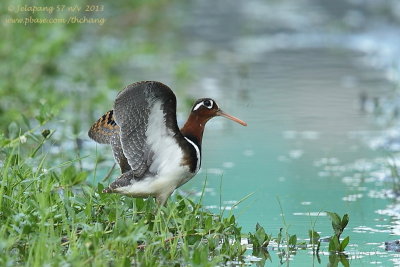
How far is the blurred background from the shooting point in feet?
22.7

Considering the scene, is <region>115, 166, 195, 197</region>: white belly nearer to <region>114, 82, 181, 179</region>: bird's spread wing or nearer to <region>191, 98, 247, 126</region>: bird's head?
<region>114, 82, 181, 179</region>: bird's spread wing

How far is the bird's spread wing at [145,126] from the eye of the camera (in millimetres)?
A: 5391

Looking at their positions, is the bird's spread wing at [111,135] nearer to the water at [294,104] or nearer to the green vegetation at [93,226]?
the green vegetation at [93,226]

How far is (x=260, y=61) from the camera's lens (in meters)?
13.2

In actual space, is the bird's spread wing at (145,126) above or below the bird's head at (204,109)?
below

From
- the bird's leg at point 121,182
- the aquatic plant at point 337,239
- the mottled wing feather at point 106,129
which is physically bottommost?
the aquatic plant at point 337,239

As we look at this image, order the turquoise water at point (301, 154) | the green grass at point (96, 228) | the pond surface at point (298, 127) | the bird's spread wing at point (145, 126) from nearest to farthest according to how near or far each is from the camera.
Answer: the green grass at point (96, 228)
the bird's spread wing at point (145, 126)
the turquoise water at point (301, 154)
the pond surface at point (298, 127)

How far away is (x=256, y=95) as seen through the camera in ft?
35.6

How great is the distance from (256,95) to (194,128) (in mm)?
5164

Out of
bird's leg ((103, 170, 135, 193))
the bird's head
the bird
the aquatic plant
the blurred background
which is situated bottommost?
the aquatic plant

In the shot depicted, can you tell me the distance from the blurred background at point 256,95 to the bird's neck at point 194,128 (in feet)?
1.12

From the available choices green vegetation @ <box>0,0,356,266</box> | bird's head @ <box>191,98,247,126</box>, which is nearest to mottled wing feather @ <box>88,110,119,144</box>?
green vegetation @ <box>0,0,356,266</box>

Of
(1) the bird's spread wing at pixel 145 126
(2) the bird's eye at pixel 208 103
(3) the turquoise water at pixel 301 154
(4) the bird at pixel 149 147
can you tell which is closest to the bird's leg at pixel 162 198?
(4) the bird at pixel 149 147

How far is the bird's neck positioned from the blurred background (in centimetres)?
34
